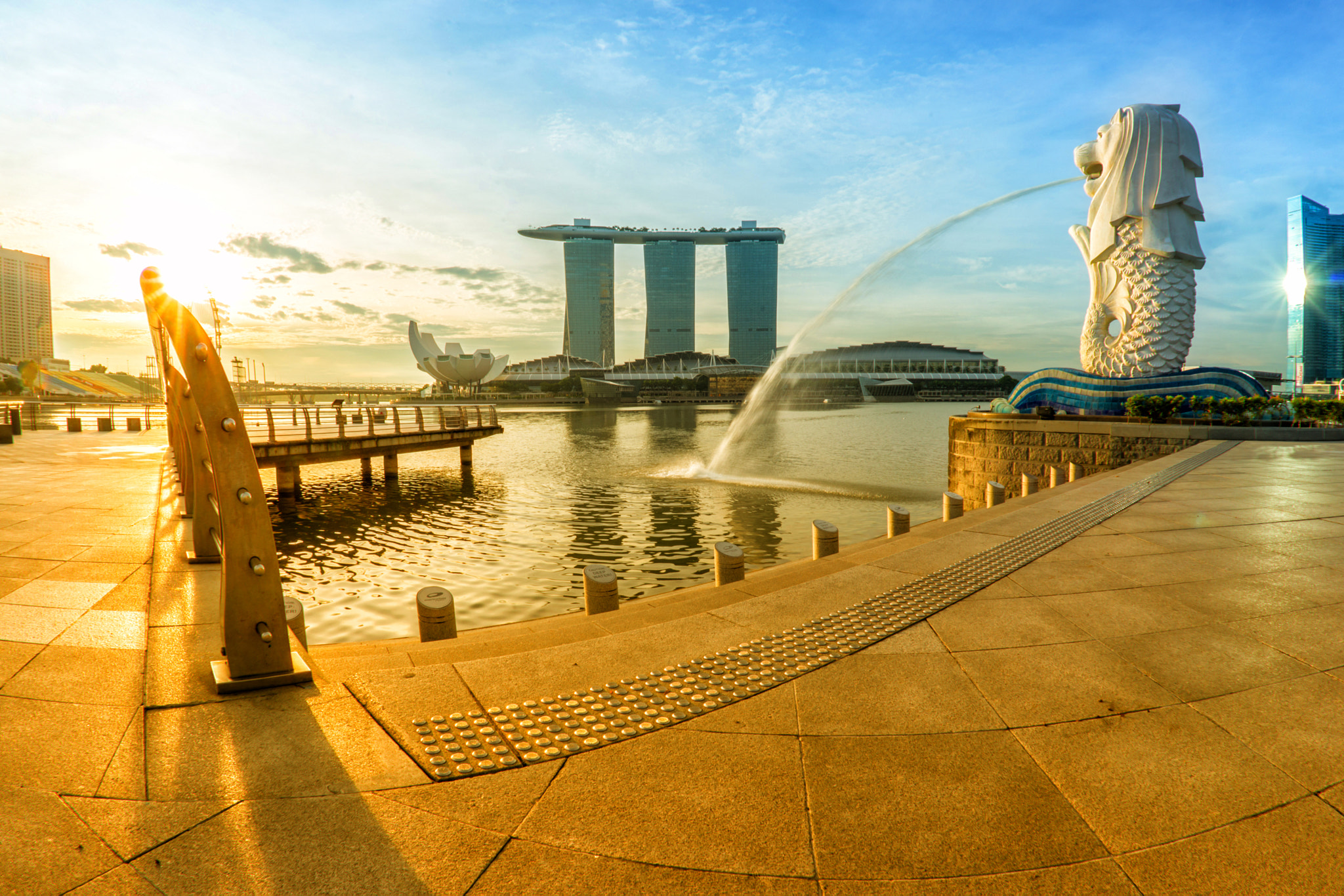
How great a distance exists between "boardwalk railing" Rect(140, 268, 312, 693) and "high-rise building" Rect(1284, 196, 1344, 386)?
211 metres

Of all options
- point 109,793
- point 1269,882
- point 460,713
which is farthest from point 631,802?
point 1269,882

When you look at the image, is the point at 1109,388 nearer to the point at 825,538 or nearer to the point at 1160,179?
the point at 1160,179

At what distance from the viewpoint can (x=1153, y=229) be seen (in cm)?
2970

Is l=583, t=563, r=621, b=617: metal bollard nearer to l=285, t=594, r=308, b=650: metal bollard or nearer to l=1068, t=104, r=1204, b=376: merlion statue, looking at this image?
l=285, t=594, r=308, b=650: metal bollard

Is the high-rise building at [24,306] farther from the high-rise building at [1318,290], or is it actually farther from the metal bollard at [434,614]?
the high-rise building at [1318,290]

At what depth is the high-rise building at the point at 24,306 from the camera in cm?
12169

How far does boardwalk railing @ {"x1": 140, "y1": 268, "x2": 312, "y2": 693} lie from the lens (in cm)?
361

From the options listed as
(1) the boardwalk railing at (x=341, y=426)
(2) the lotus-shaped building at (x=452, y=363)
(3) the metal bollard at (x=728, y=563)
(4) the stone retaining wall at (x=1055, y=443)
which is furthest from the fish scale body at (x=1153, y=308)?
(2) the lotus-shaped building at (x=452, y=363)

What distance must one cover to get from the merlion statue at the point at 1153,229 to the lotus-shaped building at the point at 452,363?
156212mm

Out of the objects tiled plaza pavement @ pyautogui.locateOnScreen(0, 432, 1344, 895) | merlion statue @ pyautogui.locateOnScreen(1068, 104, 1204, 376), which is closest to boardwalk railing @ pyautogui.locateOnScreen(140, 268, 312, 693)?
tiled plaza pavement @ pyautogui.locateOnScreen(0, 432, 1344, 895)

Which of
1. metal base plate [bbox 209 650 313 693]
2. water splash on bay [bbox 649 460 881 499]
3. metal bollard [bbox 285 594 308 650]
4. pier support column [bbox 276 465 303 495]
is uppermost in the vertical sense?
metal base plate [bbox 209 650 313 693]

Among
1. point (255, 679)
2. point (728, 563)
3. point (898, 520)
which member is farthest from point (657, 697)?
point (898, 520)

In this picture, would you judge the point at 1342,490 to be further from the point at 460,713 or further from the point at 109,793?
the point at 109,793

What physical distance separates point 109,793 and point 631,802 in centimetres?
218
